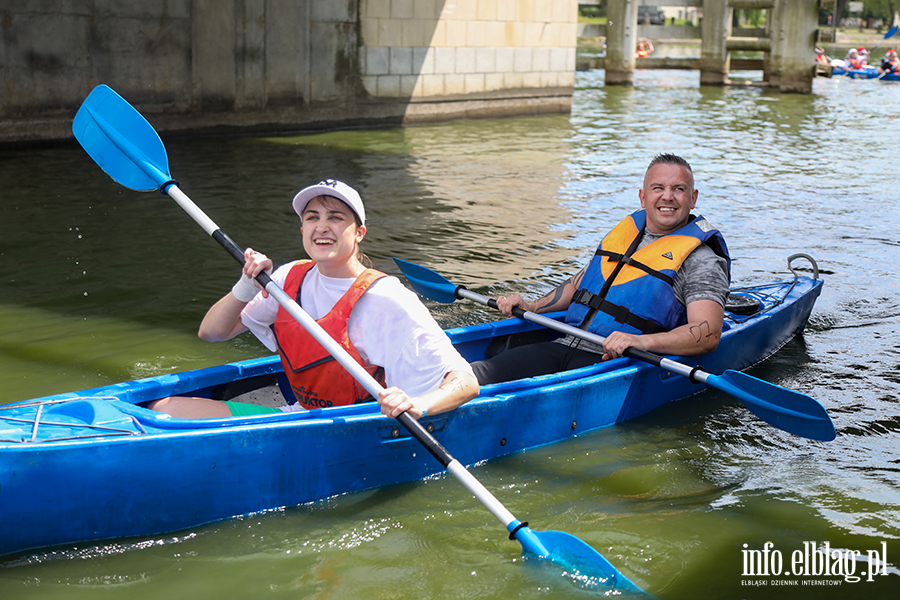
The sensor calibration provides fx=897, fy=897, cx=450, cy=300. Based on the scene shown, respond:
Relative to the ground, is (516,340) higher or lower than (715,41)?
lower

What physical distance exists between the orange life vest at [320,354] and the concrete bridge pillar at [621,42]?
837 inches

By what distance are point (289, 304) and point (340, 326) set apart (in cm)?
18

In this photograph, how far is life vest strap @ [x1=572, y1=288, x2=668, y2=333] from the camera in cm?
373

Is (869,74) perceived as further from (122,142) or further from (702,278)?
(122,142)

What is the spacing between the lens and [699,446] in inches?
144

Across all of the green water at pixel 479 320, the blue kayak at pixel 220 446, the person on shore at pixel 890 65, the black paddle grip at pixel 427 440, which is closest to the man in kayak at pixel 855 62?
the person on shore at pixel 890 65

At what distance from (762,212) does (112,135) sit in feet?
20.9

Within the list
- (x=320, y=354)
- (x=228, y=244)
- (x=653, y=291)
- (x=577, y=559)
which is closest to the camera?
(x=577, y=559)

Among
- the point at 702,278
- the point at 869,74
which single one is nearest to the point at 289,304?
the point at 702,278

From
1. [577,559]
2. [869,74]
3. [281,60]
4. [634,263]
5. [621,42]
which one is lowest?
[577,559]

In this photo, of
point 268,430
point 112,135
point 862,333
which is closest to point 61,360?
point 112,135

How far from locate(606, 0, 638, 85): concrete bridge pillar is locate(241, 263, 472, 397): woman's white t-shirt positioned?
21326 mm

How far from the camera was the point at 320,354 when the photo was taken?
2975 mm

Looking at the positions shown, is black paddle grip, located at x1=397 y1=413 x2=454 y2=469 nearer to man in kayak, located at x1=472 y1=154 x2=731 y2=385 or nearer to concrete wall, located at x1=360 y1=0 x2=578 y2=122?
man in kayak, located at x1=472 y1=154 x2=731 y2=385
